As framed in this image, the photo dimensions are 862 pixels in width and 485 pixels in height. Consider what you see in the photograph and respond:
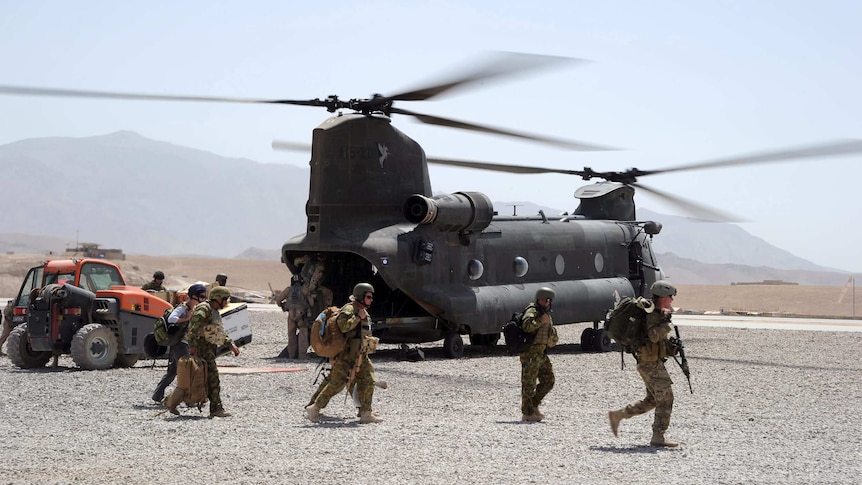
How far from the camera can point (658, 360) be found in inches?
405

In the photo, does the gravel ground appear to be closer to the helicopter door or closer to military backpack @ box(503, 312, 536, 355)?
military backpack @ box(503, 312, 536, 355)

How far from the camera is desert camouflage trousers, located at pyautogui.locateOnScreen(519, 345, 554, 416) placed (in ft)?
39.0

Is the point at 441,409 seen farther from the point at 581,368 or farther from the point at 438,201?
the point at 438,201

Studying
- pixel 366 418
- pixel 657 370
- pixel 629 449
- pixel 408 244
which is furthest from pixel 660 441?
pixel 408 244

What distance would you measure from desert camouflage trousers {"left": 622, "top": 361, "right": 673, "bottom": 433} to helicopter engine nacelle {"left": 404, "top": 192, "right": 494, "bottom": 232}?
368 inches

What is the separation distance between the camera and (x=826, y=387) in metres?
16.0

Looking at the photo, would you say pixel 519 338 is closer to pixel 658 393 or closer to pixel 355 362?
pixel 355 362

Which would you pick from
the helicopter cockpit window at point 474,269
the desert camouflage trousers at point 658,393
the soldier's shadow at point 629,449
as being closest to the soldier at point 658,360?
the desert camouflage trousers at point 658,393

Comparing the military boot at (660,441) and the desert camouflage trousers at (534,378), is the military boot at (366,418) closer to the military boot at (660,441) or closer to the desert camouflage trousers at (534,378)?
the desert camouflage trousers at (534,378)

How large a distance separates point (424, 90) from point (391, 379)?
4.37m

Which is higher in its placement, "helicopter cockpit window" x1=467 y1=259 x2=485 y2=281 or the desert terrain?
the desert terrain

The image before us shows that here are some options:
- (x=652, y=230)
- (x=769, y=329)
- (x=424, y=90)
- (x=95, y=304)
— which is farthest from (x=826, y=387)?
(x=769, y=329)

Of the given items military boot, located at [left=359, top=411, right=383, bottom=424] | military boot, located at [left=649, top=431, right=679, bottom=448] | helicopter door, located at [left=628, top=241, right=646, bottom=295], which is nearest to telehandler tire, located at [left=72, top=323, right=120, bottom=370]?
military boot, located at [left=359, top=411, right=383, bottom=424]

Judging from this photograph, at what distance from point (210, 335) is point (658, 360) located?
4.62 m
